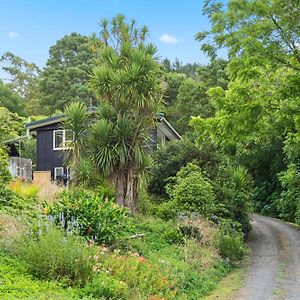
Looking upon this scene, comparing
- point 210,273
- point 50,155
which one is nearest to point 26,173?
point 50,155

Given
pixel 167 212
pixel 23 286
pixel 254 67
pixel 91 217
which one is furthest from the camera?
pixel 167 212

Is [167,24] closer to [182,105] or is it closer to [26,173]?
[26,173]

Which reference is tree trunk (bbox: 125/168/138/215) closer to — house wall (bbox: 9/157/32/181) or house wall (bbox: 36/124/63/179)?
house wall (bbox: 9/157/32/181)

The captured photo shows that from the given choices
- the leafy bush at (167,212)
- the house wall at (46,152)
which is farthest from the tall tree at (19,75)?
the leafy bush at (167,212)

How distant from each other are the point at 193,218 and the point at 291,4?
22.5 ft

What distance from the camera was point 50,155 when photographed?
96.4 feet

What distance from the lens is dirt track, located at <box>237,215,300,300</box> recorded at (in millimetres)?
10148

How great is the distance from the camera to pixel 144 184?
16156 millimetres

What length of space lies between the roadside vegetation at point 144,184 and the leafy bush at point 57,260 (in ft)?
0.06

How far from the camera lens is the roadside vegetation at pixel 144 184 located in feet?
24.7

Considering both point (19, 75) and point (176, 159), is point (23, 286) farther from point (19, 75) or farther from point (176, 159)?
point (19, 75)

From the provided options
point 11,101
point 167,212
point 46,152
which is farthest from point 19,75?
point 167,212

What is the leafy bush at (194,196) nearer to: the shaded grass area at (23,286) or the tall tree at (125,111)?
the tall tree at (125,111)

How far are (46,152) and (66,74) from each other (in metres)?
23.3
